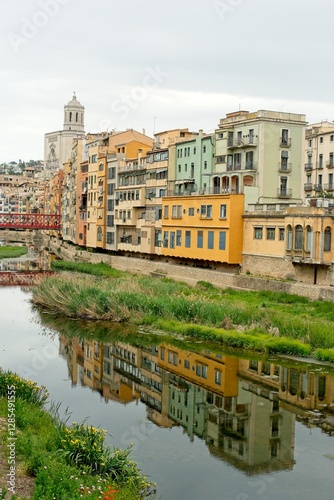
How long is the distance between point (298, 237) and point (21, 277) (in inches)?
998

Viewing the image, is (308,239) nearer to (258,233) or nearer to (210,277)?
(258,233)

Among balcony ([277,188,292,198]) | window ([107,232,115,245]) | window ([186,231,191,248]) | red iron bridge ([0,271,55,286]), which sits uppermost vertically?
balcony ([277,188,292,198])

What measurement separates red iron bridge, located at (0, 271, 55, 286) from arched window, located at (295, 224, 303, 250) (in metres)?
19.2

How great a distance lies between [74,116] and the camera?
176000mm

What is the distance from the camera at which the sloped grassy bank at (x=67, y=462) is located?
10.4 m

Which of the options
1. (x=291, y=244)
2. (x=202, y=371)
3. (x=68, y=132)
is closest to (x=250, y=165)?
(x=291, y=244)

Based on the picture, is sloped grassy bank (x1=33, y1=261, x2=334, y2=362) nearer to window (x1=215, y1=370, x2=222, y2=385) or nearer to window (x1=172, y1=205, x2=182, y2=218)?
window (x1=215, y1=370, x2=222, y2=385)

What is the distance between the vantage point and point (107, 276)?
4403 centimetres

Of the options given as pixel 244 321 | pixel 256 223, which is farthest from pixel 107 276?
pixel 244 321

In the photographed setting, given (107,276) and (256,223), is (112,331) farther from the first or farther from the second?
(107,276)

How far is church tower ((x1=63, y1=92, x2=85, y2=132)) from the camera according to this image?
175 meters

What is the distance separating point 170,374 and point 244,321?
526 cm

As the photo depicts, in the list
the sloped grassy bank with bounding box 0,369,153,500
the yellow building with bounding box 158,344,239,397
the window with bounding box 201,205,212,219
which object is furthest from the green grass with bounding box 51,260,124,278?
the sloped grassy bank with bounding box 0,369,153,500

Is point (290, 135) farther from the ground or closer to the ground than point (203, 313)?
farther from the ground
